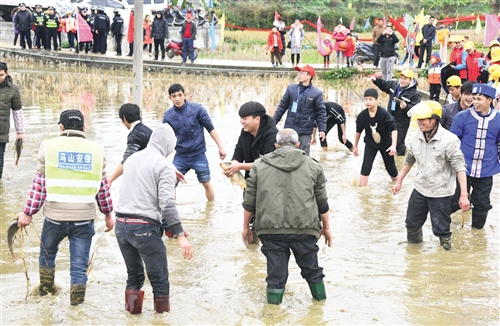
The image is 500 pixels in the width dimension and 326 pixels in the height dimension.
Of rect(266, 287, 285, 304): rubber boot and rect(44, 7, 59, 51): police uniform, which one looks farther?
rect(44, 7, 59, 51): police uniform

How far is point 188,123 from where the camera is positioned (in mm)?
9000

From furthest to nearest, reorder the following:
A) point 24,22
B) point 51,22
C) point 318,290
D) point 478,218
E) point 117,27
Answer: point 24,22 < point 51,22 < point 117,27 < point 478,218 < point 318,290

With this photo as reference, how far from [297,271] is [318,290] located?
97cm

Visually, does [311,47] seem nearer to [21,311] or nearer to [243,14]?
[243,14]

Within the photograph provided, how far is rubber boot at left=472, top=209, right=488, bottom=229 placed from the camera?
867 cm

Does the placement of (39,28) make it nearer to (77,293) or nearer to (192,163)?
(192,163)

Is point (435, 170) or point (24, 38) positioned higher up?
point (24, 38)

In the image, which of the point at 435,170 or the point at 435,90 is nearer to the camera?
the point at 435,170

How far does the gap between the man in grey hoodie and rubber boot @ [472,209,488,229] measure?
4342 mm

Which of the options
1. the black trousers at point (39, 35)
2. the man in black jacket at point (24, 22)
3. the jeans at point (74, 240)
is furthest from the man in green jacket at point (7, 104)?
the black trousers at point (39, 35)

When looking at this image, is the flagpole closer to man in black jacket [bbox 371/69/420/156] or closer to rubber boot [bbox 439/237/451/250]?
man in black jacket [bbox 371/69/420/156]

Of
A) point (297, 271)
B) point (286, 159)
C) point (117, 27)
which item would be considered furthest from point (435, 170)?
point (117, 27)

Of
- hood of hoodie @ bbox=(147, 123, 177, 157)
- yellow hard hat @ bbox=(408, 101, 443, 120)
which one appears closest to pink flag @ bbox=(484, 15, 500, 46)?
yellow hard hat @ bbox=(408, 101, 443, 120)

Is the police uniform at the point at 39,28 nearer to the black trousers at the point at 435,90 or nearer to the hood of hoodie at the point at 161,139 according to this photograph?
the black trousers at the point at 435,90
